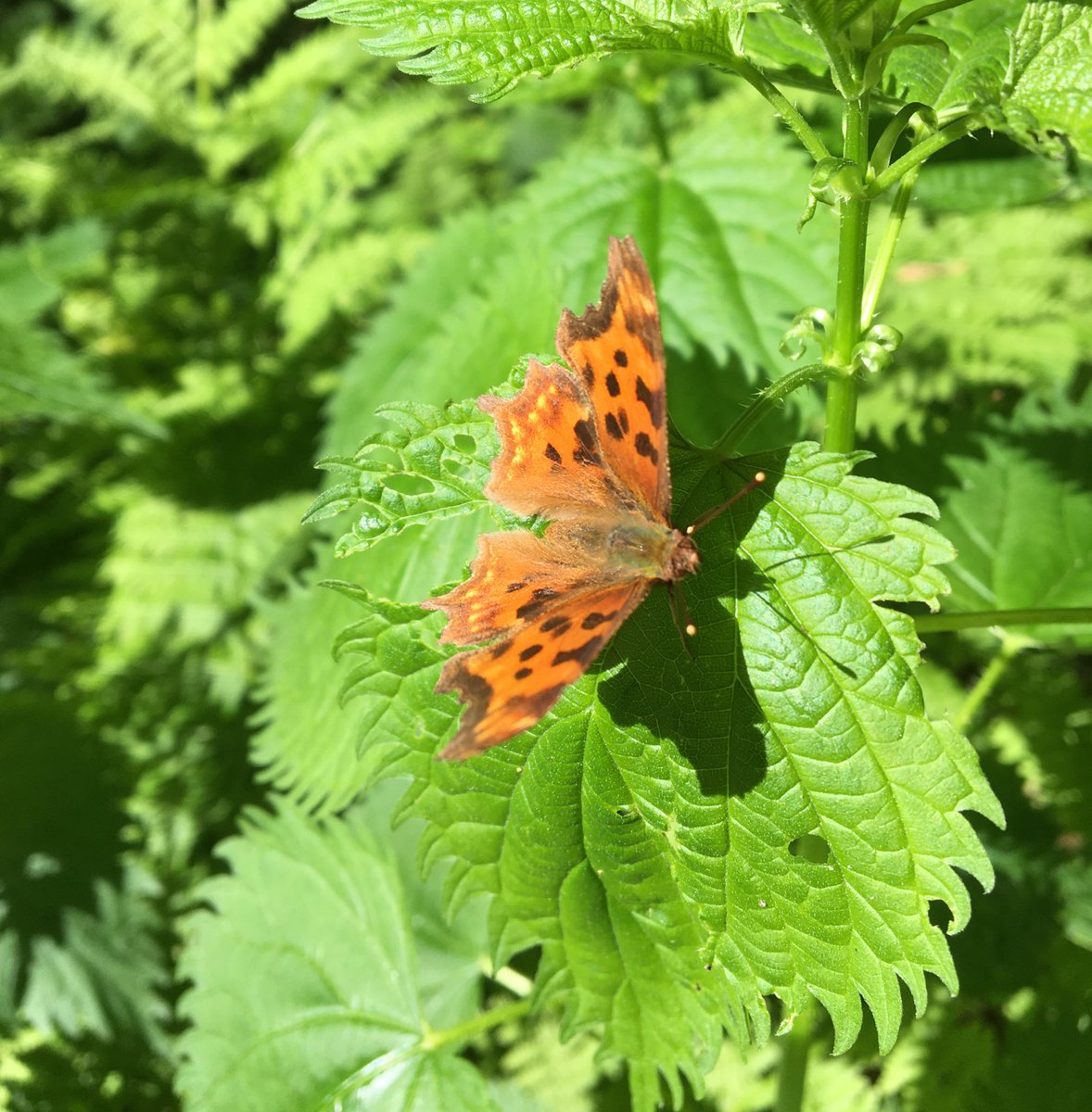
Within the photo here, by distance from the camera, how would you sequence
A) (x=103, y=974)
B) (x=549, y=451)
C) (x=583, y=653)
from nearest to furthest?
(x=583, y=653) → (x=549, y=451) → (x=103, y=974)

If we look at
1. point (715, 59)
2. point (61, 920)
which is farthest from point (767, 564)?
point (61, 920)

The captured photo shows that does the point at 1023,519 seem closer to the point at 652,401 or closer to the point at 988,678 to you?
the point at 988,678

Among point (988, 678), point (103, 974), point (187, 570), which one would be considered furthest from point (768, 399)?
point (187, 570)

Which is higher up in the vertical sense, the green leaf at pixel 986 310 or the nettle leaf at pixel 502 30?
the nettle leaf at pixel 502 30

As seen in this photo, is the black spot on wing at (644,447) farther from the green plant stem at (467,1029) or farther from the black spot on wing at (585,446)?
the green plant stem at (467,1029)

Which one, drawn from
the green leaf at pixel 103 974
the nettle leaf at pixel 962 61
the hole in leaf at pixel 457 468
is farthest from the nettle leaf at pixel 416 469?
the green leaf at pixel 103 974

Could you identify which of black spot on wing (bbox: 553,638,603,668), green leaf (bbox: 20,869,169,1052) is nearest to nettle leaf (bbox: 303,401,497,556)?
black spot on wing (bbox: 553,638,603,668)

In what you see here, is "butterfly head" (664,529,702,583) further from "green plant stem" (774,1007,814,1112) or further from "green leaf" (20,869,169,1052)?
"green leaf" (20,869,169,1052)
